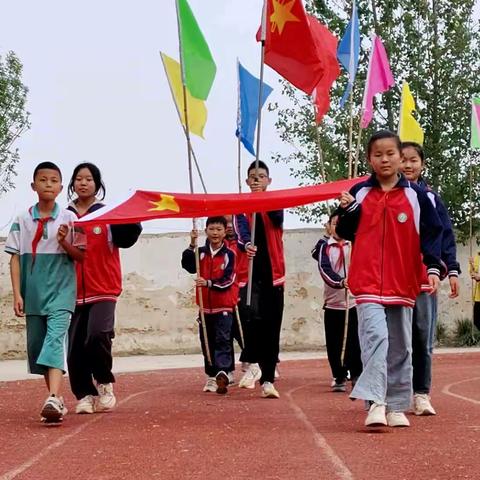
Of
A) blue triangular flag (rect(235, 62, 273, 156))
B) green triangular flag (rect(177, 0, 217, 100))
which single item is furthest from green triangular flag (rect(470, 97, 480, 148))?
green triangular flag (rect(177, 0, 217, 100))

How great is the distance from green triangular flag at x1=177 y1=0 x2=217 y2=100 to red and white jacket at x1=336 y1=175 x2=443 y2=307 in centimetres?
451

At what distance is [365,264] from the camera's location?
7.58m

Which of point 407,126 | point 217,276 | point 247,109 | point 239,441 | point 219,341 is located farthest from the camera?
point 247,109

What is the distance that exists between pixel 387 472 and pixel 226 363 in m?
5.88

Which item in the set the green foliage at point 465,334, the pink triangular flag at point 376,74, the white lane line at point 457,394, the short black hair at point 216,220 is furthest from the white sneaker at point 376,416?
the green foliage at point 465,334

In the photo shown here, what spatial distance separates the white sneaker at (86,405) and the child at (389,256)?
229 cm

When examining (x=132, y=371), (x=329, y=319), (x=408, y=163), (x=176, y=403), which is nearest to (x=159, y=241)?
(x=132, y=371)

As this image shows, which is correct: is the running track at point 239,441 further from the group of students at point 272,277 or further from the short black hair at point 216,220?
the short black hair at point 216,220

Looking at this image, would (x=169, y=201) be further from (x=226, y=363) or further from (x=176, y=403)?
(x=226, y=363)

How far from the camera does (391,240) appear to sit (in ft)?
24.8

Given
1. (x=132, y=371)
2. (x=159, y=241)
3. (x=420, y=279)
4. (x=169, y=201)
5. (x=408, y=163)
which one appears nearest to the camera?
(x=420, y=279)

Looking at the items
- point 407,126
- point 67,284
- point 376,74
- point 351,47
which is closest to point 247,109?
point 351,47

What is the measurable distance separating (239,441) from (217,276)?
492 cm

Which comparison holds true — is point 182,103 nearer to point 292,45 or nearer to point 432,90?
point 292,45
